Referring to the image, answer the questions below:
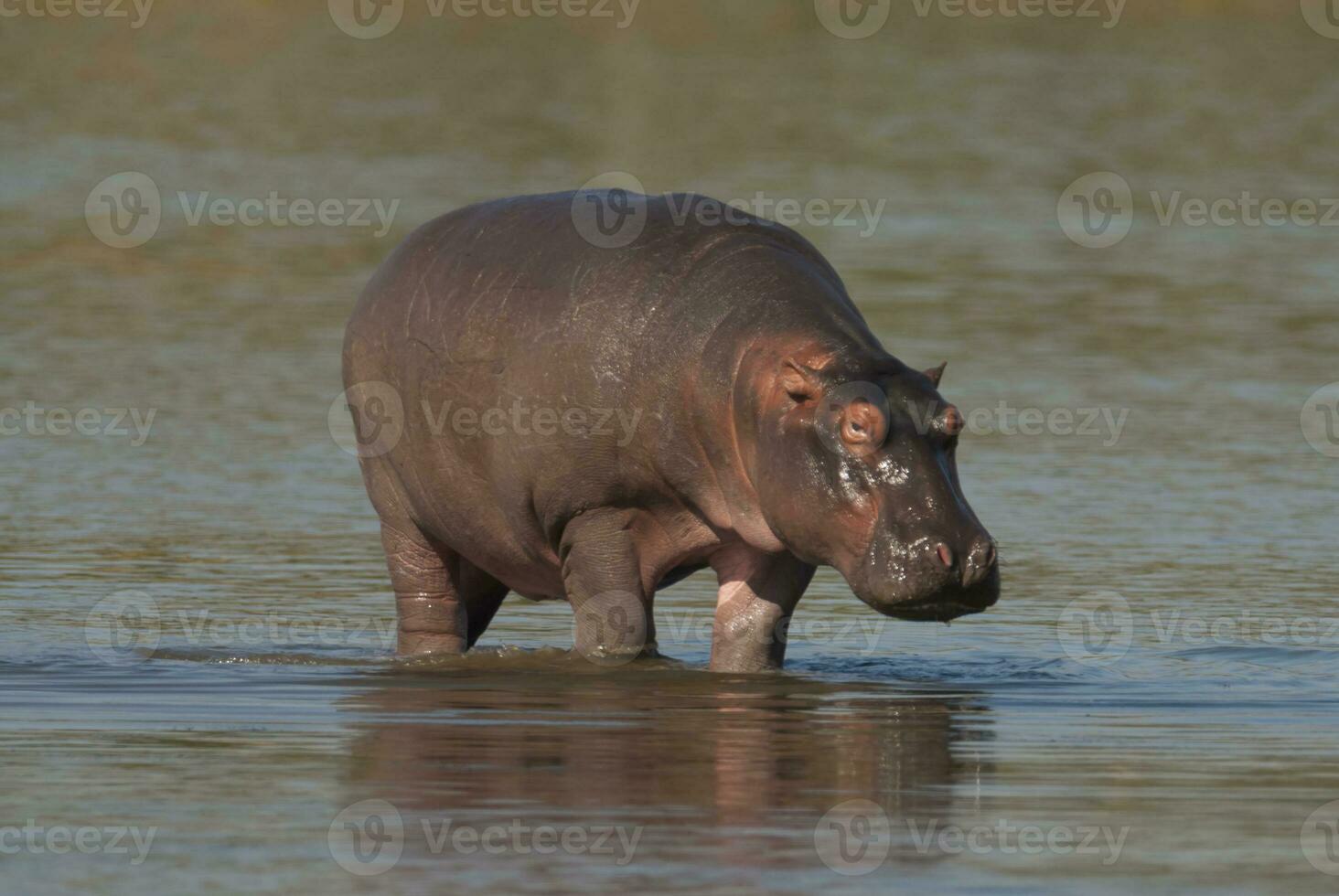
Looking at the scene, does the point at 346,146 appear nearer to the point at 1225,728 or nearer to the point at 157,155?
the point at 157,155

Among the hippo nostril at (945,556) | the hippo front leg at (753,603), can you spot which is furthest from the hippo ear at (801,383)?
the hippo front leg at (753,603)

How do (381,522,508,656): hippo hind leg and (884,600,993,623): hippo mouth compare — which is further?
(381,522,508,656): hippo hind leg

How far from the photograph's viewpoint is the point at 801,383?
9.49 m

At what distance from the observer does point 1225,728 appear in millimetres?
9273

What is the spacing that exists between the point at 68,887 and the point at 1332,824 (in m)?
3.29

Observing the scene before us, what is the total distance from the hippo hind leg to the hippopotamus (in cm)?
9

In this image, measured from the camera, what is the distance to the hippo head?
9.10 meters

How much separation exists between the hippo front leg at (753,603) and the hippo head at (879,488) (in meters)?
0.75

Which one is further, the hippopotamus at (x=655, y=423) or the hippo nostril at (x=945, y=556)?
the hippopotamus at (x=655, y=423)

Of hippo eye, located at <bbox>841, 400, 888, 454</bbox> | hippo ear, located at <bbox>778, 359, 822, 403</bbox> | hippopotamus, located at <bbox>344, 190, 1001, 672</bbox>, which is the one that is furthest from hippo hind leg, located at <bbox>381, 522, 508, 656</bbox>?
hippo eye, located at <bbox>841, 400, 888, 454</bbox>

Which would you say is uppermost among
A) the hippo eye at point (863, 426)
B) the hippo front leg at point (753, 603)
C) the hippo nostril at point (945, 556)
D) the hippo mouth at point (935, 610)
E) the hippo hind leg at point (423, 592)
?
the hippo eye at point (863, 426)

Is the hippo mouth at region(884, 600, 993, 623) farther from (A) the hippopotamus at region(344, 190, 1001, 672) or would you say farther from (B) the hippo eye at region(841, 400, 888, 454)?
(B) the hippo eye at region(841, 400, 888, 454)

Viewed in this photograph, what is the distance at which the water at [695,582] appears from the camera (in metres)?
7.30

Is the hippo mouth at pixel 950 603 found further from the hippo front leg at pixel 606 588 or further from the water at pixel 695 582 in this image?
the hippo front leg at pixel 606 588
